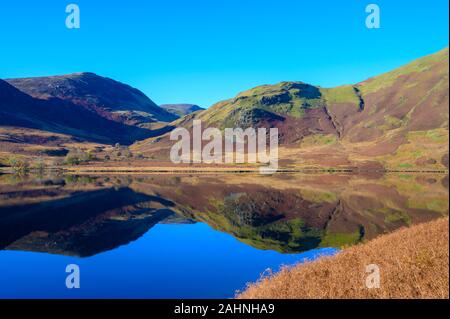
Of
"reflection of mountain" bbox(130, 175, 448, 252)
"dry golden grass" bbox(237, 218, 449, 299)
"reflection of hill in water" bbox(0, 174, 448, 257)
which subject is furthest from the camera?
"reflection of mountain" bbox(130, 175, 448, 252)

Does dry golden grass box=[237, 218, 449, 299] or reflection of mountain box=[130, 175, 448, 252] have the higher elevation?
dry golden grass box=[237, 218, 449, 299]

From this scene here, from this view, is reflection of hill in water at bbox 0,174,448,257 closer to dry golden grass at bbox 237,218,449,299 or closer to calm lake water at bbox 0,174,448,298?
calm lake water at bbox 0,174,448,298

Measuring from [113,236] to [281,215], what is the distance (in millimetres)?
25129

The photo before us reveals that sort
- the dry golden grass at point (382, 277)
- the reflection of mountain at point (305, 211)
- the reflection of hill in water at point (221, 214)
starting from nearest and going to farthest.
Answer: the dry golden grass at point (382, 277), the reflection of hill in water at point (221, 214), the reflection of mountain at point (305, 211)

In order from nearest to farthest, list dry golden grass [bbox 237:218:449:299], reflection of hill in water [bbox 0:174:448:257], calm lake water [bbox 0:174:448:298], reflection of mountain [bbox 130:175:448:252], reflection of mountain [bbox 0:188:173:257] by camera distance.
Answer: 1. dry golden grass [bbox 237:218:449:299]
2. calm lake water [bbox 0:174:448:298]
3. reflection of mountain [bbox 0:188:173:257]
4. reflection of hill in water [bbox 0:174:448:257]
5. reflection of mountain [bbox 130:175:448:252]

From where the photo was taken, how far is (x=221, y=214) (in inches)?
2456

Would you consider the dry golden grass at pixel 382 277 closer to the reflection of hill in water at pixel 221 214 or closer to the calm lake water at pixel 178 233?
the calm lake water at pixel 178 233

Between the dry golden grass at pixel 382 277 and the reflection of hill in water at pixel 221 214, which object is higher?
the dry golden grass at pixel 382 277

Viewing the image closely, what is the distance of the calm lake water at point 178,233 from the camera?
27188mm

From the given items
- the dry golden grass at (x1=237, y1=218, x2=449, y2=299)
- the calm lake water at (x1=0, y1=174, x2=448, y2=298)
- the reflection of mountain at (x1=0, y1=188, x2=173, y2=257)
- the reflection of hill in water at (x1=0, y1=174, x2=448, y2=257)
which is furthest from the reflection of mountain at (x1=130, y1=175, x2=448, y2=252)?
the dry golden grass at (x1=237, y1=218, x2=449, y2=299)

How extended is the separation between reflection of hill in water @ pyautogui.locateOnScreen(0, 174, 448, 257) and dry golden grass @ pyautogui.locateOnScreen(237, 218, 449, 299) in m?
15.6

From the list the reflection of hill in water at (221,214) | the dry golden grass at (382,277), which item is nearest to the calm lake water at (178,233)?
the reflection of hill in water at (221,214)

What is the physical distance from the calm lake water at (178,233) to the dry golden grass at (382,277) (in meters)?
3.80

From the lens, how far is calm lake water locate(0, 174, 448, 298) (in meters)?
27.2
